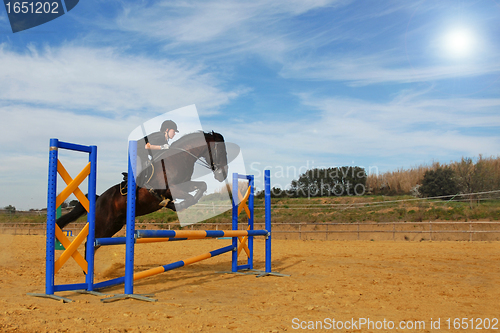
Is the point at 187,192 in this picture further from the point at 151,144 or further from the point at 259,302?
the point at 259,302

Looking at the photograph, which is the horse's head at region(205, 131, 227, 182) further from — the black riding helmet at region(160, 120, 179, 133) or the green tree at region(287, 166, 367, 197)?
the green tree at region(287, 166, 367, 197)

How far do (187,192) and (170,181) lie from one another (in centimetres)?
28

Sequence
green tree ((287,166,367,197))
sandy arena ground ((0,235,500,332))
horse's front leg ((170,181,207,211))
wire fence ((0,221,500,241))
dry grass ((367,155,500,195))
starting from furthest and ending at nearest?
green tree ((287,166,367,197)) < dry grass ((367,155,500,195)) < wire fence ((0,221,500,241)) < horse's front leg ((170,181,207,211)) < sandy arena ground ((0,235,500,332))

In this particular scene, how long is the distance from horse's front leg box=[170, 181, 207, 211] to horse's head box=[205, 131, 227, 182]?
0.90 feet

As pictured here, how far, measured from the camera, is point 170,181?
181 inches

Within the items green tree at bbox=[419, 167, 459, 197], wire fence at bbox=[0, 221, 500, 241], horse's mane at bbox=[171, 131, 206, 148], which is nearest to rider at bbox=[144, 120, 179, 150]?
horse's mane at bbox=[171, 131, 206, 148]

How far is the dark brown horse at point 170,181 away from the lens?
4.59 m

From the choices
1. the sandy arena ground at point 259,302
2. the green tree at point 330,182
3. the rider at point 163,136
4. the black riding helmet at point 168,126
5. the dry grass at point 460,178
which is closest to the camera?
the sandy arena ground at point 259,302

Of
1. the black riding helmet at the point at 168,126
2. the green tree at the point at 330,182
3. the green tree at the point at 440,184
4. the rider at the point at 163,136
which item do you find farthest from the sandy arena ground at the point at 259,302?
the green tree at the point at 330,182

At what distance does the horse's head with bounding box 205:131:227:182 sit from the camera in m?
4.89

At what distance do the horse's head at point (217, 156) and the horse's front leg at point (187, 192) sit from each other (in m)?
0.27

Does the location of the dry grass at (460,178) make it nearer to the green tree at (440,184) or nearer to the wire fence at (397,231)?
the green tree at (440,184)

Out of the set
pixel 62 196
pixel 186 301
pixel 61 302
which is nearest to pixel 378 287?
pixel 186 301

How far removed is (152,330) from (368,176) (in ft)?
120
